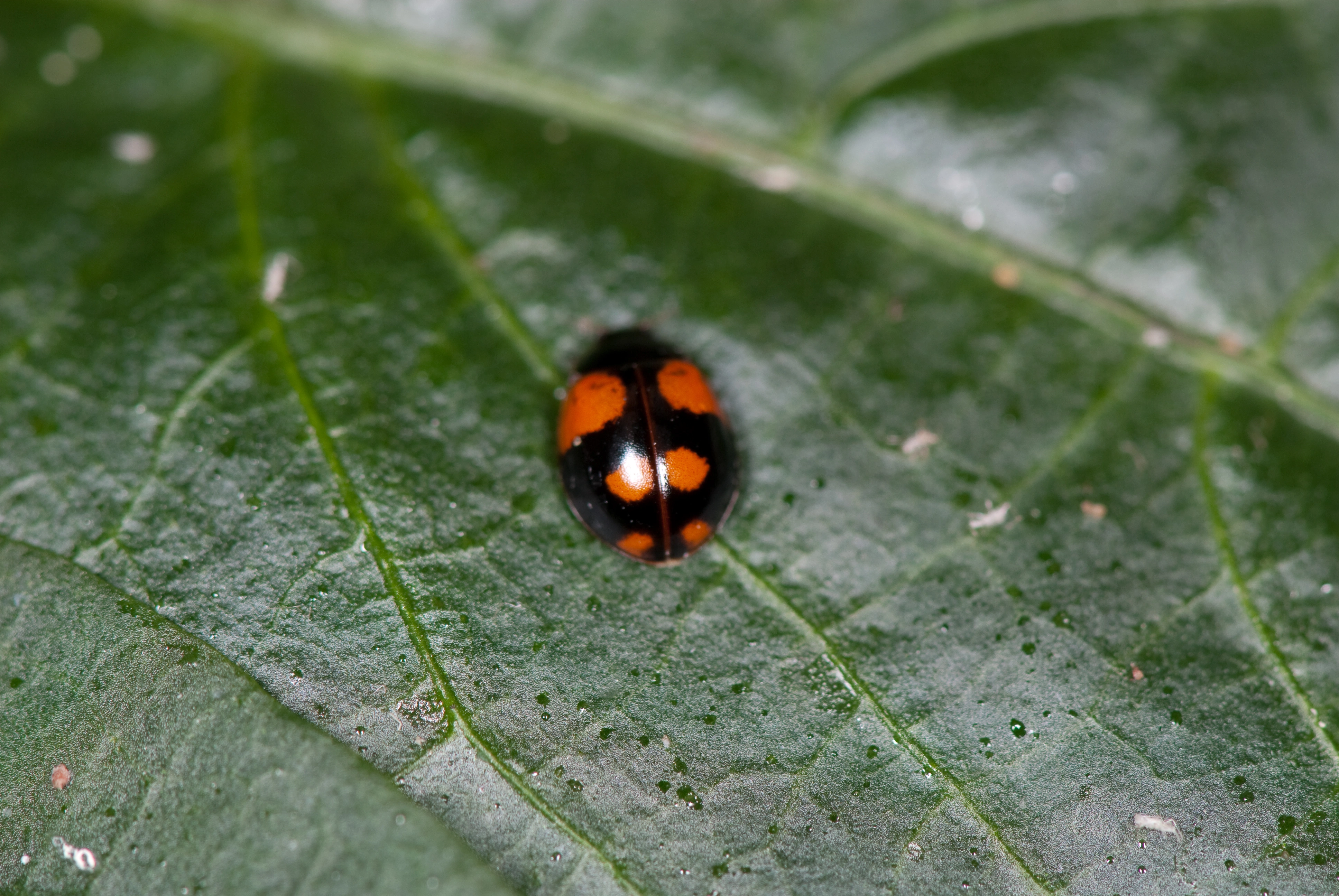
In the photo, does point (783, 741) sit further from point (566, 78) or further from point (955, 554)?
point (566, 78)

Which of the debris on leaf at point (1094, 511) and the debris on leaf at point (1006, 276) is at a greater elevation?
the debris on leaf at point (1006, 276)

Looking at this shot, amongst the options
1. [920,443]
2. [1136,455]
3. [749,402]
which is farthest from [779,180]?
[1136,455]

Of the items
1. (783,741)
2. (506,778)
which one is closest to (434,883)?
(506,778)

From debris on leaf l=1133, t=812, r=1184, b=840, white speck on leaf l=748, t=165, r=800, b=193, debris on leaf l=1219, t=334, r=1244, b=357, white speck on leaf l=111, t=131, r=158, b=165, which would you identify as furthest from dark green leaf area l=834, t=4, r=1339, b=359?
white speck on leaf l=111, t=131, r=158, b=165

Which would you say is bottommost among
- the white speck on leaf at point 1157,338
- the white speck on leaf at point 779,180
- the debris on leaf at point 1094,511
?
the debris on leaf at point 1094,511

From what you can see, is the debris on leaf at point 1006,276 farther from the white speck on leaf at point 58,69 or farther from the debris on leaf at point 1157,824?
the white speck on leaf at point 58,69

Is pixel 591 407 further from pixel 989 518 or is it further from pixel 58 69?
pixel 58 69

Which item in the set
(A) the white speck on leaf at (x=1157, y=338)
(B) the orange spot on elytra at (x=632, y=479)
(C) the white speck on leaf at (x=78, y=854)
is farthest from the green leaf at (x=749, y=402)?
(C) the white speck on leaf at (x=78, y=854)

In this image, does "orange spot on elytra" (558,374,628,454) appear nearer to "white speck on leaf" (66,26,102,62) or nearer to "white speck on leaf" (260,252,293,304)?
"white speck on leaf" (260,252,293,304)
